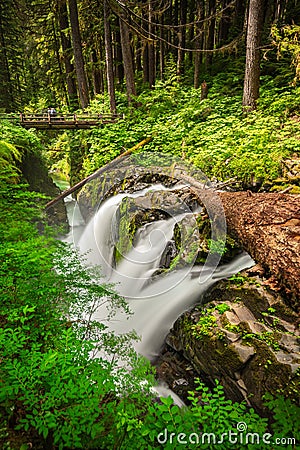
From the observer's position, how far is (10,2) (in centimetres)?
1453

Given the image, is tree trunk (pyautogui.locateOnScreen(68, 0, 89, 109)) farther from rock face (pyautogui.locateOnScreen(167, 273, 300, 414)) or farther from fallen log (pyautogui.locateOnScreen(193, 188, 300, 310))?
rock face (pyautogui.locateOnScreen(167, 273, 300, 414))

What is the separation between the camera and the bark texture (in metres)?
3.03

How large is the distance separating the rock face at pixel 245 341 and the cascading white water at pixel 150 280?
40 cm

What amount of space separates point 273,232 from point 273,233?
0.02 meters

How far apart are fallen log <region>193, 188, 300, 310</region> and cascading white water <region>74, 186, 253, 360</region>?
2.47 feet

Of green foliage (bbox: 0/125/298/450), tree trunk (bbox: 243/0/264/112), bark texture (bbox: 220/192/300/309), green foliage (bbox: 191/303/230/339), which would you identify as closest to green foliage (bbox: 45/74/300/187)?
tree trunk (bbox: 243/0/264/112)

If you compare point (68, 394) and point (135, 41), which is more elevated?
point (135, 41)

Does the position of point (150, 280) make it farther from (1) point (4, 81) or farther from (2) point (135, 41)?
(2) point (135, 41)

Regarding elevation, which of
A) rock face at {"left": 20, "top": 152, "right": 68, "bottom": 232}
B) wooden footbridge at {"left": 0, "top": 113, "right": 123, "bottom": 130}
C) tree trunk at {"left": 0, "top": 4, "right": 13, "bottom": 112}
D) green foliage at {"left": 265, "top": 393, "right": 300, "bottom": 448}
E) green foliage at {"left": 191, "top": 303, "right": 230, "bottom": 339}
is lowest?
rock face at {"left": 20, "top": 152, "right": 68, "bottom": 232}

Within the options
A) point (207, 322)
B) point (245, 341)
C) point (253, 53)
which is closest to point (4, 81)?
point (253, 53)

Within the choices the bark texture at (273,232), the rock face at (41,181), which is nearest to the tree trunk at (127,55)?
the rock face at (41,181)

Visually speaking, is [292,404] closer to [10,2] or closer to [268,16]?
[10,2]

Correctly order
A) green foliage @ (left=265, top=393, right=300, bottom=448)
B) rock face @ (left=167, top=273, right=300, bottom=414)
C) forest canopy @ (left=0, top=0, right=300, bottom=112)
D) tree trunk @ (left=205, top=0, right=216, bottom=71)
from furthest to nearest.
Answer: tree trunk @ (left=205, top=0, right=216, bottom=71) → forest canopy @ (left=0, top=0, right=300, bottom=112) → rock face @ (left=167, top=273, right=300, bottom=414) → green foliage @ (left=265, top=393, right=300, bottom=448)

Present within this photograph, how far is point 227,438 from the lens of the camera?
202 cm
